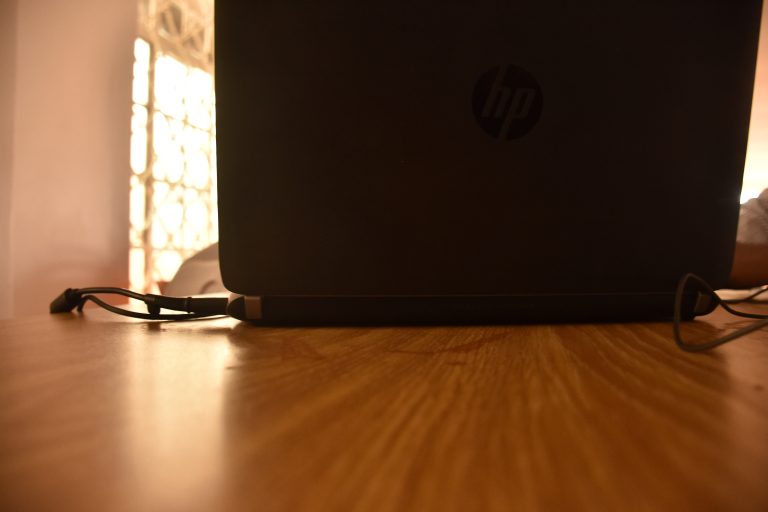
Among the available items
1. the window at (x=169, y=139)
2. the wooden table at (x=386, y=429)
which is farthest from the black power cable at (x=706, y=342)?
the window at (x=169, y=139)

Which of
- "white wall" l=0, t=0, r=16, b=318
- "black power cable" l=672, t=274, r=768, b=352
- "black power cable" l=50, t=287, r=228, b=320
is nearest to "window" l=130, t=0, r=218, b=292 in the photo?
"white wall" l=0, t=0, r=16, b=318

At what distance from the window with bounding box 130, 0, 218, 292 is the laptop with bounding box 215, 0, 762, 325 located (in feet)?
5.95

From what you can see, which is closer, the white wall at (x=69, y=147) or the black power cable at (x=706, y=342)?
the black power cable at (x=706, y=342)

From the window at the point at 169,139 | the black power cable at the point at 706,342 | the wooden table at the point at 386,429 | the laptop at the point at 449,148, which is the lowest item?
the wooden table at the point at 386,429

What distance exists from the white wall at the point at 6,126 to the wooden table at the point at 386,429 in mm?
1447

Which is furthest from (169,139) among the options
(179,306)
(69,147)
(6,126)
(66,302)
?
(179,306)

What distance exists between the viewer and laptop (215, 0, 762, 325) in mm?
391

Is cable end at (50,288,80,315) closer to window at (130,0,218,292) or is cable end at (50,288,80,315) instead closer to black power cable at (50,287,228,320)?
black power cable at (50,287,228,320)

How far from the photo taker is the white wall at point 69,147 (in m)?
1.45

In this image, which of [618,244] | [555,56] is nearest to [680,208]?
[618,244]

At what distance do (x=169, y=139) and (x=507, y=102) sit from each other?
2113mm

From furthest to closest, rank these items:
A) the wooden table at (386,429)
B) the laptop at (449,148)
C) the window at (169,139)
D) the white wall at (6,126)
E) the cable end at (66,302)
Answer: the window at (169,139) < the white wall at (6,126) < the cable end at (66,302) < the laptop at (449,148) < the wooden table at (386,429)

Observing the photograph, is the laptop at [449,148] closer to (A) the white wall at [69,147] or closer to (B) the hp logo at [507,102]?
(B) the hp logo at [507,102]

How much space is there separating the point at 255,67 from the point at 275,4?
0.06 meters
